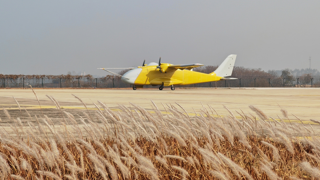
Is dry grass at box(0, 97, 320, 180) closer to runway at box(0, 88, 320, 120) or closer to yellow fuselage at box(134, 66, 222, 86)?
runway at box(0, 88, 320, 120)

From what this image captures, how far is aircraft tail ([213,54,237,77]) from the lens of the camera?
49156 millimetres

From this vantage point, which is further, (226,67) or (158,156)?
(226,67)

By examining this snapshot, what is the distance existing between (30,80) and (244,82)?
4210 cm

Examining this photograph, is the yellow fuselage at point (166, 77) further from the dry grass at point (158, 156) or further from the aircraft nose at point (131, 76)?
the dry grass at point (158, 156)

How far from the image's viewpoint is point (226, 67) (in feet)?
163

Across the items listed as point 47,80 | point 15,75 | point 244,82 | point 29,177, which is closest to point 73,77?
point 47,80

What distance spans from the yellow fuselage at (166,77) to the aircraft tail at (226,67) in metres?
5.49

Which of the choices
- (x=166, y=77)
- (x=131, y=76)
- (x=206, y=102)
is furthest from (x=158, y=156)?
(x=166, y=77)

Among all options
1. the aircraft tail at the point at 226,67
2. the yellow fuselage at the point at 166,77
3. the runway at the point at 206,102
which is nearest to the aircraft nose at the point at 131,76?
the yellow fuselage at the point at 166,77

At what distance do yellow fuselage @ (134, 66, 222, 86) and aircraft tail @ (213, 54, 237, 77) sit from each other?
5.49 meters

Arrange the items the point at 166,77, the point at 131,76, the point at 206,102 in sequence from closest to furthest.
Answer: the point at 206,102 < the point at 131,76 < the point at 166,77

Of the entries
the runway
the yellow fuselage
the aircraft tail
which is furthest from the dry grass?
the aircraft tail

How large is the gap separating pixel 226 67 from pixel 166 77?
12533 mm

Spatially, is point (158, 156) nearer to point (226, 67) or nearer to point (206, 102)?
point (206, 102)
